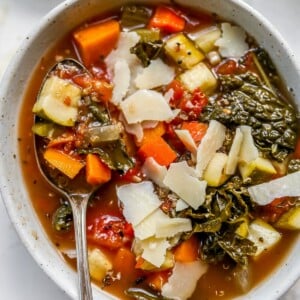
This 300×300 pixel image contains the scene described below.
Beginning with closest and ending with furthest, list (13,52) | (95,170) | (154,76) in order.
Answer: (95,170) < (154,76) < (13,52)

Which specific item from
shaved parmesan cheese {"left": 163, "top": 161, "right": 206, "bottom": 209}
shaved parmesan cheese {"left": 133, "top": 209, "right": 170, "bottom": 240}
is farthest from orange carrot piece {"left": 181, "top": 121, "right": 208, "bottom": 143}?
shaved parmesan cheese {"left": 133, "top": 209, "right": 170, "bottom": 240}

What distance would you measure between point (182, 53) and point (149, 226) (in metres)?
0.77

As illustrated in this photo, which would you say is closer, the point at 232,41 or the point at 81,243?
the point at 81,243

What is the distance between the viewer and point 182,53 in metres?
3.38

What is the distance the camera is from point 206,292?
3400mm

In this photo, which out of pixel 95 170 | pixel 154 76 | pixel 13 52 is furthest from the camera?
pixel 13 52

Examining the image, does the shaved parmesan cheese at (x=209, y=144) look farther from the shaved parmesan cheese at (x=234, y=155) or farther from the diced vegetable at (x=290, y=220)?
the diced vegetable at (x=290, y=220)

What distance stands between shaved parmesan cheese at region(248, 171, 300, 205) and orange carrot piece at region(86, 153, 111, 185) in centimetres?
63

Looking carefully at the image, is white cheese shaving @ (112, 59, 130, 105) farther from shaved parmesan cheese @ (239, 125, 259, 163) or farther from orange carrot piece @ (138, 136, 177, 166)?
shaved parmesan cheese @ (239, 125, 259, 163)

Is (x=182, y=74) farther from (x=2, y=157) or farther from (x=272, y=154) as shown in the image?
(x=2, y=157)

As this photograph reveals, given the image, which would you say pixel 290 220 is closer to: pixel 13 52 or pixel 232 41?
pixel 232 41

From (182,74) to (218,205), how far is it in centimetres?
59

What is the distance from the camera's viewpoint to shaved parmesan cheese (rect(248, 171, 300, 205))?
3316 mm

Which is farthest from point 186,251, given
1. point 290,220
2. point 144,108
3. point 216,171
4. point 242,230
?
point 144,108
